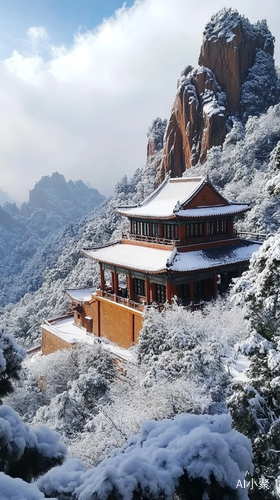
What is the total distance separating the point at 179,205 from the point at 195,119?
4239 cm

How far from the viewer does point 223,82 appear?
5600 centimetres

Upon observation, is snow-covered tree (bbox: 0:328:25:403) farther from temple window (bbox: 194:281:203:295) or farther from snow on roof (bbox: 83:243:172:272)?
temple window (bbox: 194:281:203:295)

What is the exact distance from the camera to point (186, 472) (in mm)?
3117

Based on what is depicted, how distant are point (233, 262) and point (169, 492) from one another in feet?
56.3

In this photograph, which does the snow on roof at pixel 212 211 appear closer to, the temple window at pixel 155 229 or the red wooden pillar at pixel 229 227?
the red wooden pillar at pixel 229 227

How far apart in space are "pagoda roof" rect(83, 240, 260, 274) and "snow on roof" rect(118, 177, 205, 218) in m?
2.03

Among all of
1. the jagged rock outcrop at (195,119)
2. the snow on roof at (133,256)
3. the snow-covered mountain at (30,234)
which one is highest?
the jagged rock outcrop at (195,119)

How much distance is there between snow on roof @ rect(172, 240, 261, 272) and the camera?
57.9ft

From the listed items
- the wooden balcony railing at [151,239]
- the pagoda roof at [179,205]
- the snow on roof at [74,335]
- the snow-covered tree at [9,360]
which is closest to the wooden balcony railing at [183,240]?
the wooden balcony railing at [151,239]

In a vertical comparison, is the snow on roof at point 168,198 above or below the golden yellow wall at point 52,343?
above

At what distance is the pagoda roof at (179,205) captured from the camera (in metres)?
19.1

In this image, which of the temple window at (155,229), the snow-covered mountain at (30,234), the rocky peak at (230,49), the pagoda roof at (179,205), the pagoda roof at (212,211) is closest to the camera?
the pagoda roof at (212,211)

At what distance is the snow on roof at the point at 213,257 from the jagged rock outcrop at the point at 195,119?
36.4 metres

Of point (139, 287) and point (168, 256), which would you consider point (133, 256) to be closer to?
point (139, 287)
